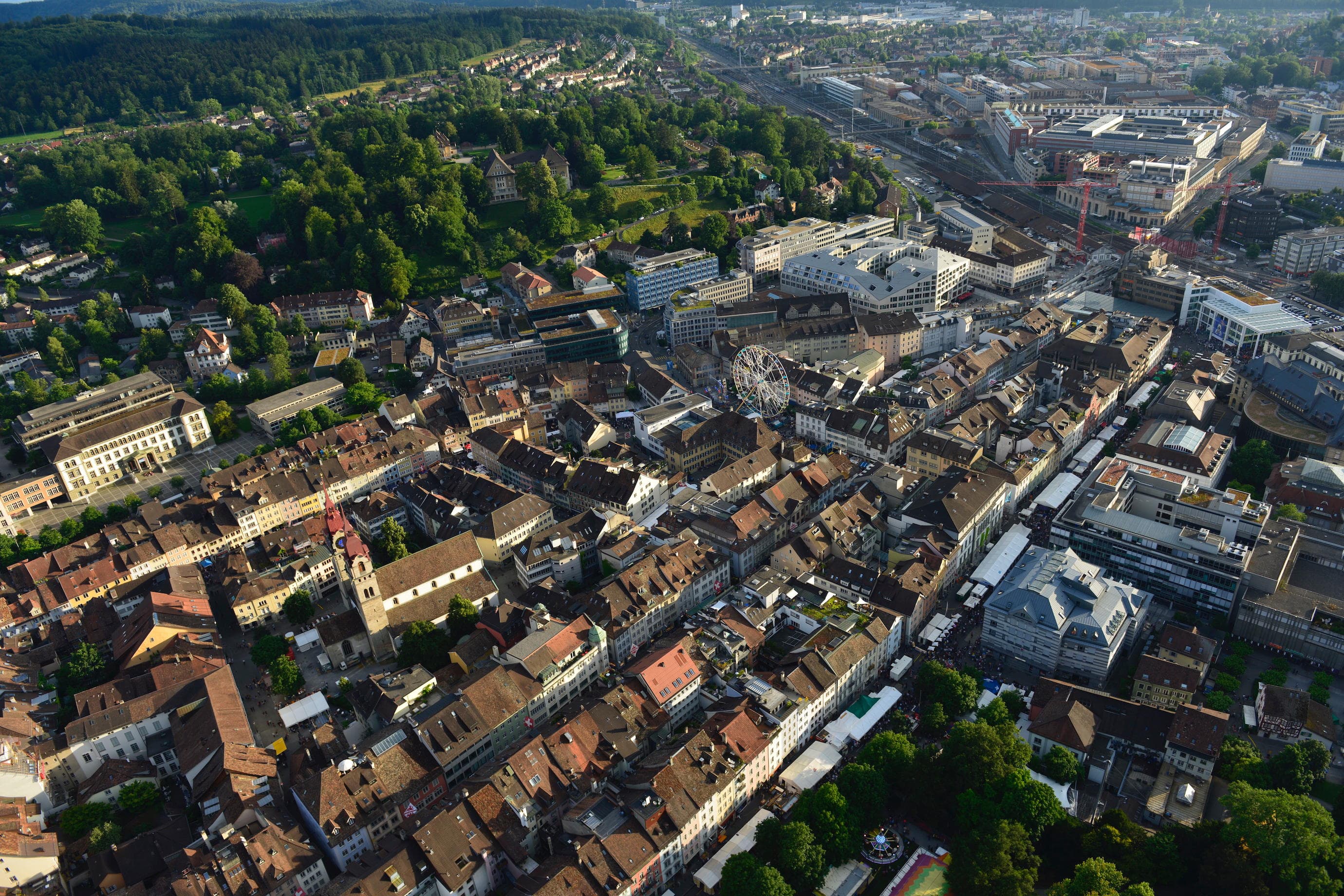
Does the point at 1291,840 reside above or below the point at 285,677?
above

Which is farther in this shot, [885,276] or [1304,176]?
[1304,176]

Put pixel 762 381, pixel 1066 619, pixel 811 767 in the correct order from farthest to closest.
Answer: pixel 762 381 < pixel 1066 619 < pixel 811 767

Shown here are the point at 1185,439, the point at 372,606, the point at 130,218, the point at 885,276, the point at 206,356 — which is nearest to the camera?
the point at 372,606

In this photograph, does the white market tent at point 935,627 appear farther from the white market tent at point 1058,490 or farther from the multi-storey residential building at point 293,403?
the multi-storey residential building at point 293,403

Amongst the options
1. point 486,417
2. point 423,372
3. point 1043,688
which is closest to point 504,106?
point 423,372

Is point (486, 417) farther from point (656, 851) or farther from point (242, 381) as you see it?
point (656, 851)

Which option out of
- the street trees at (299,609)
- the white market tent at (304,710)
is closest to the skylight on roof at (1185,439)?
the white market tent at (304,710)

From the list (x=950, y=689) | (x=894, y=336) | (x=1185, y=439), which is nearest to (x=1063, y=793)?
(x=950, y=689)

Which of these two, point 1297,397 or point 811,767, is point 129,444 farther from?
point 1297,397
